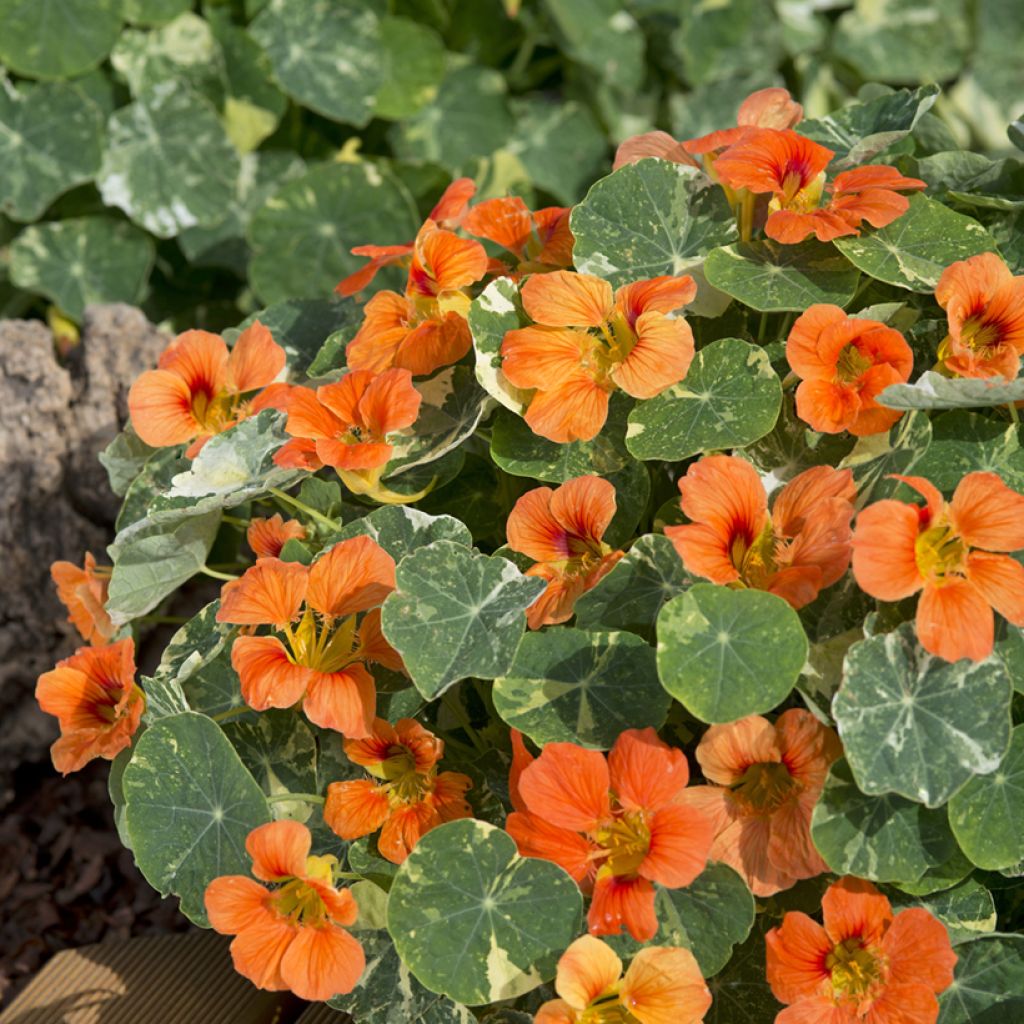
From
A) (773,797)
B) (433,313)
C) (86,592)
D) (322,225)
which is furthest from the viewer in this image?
(322,225)

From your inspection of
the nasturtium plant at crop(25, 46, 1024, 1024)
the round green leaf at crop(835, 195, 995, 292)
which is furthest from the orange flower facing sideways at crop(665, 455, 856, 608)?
the round green leaf at crop(835, 195, 995, 292)

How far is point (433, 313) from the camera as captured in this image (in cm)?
123

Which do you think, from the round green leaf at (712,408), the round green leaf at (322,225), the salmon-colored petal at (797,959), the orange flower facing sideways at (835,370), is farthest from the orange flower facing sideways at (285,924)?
the round green leaf at (322,225)

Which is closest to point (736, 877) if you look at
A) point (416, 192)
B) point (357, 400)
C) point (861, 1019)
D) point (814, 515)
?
point (861, 1019)

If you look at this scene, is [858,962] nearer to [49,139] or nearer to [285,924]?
[285,924]

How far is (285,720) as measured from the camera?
1193mm

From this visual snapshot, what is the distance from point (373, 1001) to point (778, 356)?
0.67 metres

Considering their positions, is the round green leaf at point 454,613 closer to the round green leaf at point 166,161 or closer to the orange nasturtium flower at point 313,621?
the orange nasturtium flower at point 313,621

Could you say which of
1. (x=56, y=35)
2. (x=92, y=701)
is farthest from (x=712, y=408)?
(x=56, y=35)

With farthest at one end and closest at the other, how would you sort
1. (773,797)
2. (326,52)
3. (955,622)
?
(326,52) < (773,797) < (955,622)

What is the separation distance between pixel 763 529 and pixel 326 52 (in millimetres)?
1985

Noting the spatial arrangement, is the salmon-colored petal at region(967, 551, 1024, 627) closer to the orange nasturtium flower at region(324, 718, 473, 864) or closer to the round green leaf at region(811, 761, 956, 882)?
the round green leaf at region(811, 761, 956, 882)

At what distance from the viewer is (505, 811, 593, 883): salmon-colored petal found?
38.1 inches

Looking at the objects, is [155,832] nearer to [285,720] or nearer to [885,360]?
[285,720]
